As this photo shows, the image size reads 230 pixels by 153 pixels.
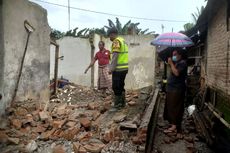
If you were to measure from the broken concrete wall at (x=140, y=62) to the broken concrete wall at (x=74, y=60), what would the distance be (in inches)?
84.7

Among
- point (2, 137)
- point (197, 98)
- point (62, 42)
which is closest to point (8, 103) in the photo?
point (2, 137)

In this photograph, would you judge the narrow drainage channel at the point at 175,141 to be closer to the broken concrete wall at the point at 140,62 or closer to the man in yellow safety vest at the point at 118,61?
the man in yellow safety vest at the point at 118,61

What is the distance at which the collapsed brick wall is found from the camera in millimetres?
6788

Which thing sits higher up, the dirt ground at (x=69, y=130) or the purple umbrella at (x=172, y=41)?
the purple umbrella at (x=172, y=41)

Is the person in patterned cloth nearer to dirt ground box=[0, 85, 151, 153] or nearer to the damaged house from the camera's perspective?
dirt ground box=[0, 85, 151, 153]

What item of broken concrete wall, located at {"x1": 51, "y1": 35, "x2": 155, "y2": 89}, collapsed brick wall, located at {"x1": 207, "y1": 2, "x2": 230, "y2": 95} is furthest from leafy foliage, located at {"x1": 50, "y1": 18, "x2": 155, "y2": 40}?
collapsed brick wall, located at {"x1": 207, "y1": 2, "x2": 230, "y2": 95}

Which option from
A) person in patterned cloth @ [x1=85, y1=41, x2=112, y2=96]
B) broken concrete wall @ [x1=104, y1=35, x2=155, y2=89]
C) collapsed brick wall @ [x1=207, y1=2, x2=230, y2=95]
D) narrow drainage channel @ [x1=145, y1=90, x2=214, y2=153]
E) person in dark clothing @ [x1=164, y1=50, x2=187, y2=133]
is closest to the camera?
narrow drainage channel @ [x1=145, y1=90, x2=214, y2=153]

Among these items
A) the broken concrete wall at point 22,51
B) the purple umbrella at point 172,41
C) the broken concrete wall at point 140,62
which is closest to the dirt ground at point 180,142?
the purple umbrella at point 172,41

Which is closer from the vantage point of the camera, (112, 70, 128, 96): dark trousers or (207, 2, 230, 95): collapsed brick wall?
(112, 70, 128, 96): dark trousers

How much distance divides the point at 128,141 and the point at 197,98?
6.01 m

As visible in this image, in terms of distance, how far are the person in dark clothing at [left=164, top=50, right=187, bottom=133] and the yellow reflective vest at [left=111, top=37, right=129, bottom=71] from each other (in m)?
1.00

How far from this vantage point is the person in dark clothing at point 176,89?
6059mm

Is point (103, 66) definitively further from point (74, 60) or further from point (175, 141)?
point (74, 60)

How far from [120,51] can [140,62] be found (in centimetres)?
827
